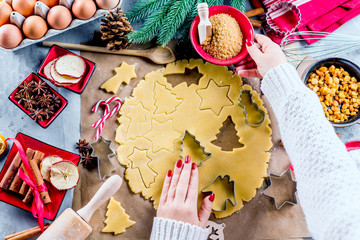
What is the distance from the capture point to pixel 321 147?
31.5 inches

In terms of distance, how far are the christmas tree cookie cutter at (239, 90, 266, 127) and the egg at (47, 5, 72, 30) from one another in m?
0.68

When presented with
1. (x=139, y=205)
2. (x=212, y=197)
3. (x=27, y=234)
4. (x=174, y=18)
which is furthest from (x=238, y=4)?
(x=27, y=234)

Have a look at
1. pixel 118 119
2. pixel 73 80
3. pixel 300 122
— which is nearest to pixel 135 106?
pixel 118 119

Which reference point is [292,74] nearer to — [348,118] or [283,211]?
[348,118]

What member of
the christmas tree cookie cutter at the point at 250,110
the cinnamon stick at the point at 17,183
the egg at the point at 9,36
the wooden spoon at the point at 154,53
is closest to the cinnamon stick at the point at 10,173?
the cinnamon stick at the point at 17,183

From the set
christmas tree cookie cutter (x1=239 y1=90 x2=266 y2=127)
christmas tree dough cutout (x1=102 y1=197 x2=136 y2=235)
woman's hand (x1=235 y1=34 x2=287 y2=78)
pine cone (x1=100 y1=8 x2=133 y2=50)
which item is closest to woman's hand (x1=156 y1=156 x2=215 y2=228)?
christmas tree dough cutout (x1=102 y1=197 x2=136 y2=235)

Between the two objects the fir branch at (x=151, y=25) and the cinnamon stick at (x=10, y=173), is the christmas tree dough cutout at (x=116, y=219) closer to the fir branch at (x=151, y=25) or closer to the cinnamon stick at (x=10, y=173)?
the cinnamon stick at (x=10, y=173)

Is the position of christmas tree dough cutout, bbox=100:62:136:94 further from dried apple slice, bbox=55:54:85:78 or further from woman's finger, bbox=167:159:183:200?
woman's finger, bbox=167:159:183:200

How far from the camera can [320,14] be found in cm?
121

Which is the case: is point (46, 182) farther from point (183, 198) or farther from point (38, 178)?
point (183, 198)

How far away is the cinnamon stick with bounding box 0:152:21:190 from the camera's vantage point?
105 centimetres

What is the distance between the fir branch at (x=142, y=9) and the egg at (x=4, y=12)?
1.29ft

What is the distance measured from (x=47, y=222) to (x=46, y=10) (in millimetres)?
736

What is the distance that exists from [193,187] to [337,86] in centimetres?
67
